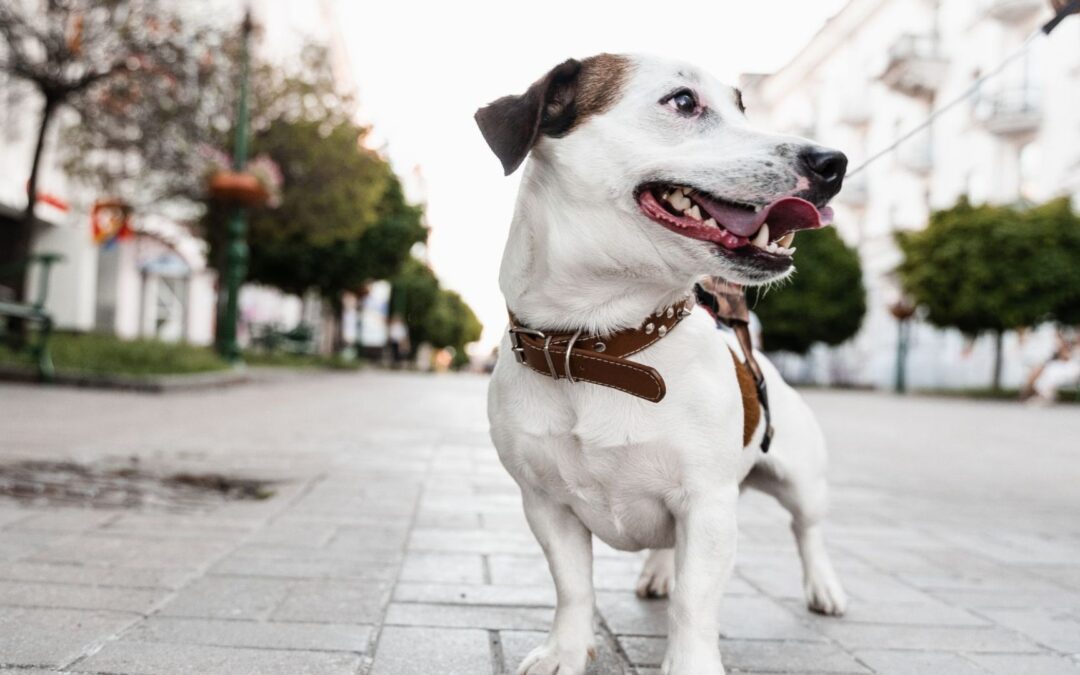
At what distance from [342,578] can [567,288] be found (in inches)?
51.4

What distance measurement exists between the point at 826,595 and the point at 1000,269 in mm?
21024

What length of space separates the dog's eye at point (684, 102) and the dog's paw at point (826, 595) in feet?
4.65

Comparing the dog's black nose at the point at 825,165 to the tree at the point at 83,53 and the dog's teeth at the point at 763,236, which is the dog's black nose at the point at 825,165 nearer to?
the dog's teeth at the point at 763,236

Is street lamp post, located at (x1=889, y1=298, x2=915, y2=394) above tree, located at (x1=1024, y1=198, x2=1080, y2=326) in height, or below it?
below

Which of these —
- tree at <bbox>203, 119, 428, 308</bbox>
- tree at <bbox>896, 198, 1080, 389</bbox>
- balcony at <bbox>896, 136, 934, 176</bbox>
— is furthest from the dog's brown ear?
balcony at <bbox>896, 136, 934, 176</bbox>

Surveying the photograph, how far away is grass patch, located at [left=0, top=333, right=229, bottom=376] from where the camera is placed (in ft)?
35.4

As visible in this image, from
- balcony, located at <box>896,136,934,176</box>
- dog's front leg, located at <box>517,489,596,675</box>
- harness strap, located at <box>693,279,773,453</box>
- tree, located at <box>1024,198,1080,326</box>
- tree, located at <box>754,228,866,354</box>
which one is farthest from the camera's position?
tree, located at <box>754,228,866,354</box>

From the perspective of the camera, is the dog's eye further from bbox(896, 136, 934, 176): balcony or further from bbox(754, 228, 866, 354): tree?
bbox(896, 136, 934, 176): balcony

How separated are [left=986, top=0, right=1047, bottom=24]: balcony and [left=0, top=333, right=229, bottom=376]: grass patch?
2133 centimetres

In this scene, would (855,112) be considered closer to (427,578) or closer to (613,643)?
(427,578)

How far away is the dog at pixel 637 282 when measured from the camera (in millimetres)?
1910

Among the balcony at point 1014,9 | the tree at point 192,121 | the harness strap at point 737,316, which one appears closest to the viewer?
the harness strap at point 737,316

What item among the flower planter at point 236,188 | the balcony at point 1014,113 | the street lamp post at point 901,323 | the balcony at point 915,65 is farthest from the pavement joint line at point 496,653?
the balcony at point 915,65

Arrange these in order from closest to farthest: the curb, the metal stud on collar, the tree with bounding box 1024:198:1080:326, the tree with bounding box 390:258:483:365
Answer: the metal stud on collar < the curb < the tree with bounding box 1024:198:1080:326 < the tree with bounding box 390:258:483:365
